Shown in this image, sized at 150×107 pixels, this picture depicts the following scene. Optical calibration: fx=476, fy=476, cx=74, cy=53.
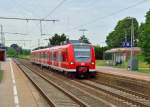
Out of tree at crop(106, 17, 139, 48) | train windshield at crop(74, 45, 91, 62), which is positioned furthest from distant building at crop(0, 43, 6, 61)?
train windshield at crop(74, 45, 91, 62)

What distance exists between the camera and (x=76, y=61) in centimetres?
3794

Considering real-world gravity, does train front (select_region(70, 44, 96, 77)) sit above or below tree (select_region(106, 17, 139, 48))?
below

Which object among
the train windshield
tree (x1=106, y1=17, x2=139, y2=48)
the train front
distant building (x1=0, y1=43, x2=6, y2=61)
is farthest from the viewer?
tree (x1=106, y1=17, x2=139, y2=48)

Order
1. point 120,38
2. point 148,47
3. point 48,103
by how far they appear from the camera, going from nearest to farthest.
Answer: point 48,103 < point 148,47 < point 120,38

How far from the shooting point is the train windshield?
3816 cm

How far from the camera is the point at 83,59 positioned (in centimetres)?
3825

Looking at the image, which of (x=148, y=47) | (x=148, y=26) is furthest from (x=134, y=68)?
(x=148, y=26)

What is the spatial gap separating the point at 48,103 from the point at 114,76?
17.3 metres

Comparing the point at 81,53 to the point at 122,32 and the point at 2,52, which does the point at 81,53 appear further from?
the point at 122,32

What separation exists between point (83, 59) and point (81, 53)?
1.67 ft

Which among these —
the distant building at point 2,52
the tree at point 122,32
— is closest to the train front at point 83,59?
the distant building at point 2,52

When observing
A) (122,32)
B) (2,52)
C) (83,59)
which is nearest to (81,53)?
(83,59)

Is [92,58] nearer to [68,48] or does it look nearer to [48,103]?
[68,48]

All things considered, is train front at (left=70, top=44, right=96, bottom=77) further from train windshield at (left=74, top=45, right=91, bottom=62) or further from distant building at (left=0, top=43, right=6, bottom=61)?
distant building at (left=0, top=43, right=6, bottom=61)
